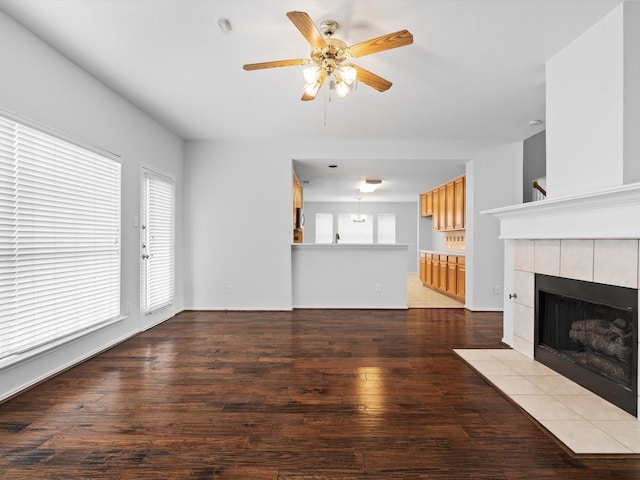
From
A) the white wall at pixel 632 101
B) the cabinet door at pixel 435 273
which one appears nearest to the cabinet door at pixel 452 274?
the cabinet door at pixel 435 273

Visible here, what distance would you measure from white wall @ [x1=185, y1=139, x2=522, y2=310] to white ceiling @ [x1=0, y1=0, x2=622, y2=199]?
802 millimetres

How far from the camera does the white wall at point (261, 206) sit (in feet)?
17.7

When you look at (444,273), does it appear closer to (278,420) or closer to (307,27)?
(278,420)

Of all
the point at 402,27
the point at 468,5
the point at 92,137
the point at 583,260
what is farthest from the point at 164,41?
the point at 583,260

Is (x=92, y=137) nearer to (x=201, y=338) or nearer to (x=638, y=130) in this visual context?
(x=201, y=338)

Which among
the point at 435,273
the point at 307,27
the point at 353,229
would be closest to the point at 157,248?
the point at 307,27

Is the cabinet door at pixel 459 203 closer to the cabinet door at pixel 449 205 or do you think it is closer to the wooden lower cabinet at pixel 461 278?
the cabinet door at pixel 449 205

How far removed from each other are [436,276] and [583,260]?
5016 millimetres

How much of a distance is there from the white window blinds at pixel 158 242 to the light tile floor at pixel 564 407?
3.76m

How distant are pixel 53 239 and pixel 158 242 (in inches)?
69.8

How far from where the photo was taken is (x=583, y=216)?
2.52m

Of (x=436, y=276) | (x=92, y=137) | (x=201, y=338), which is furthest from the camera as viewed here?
(x=436, y=276)

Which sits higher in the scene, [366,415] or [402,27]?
[402,27]

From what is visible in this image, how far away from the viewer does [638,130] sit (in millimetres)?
2301
